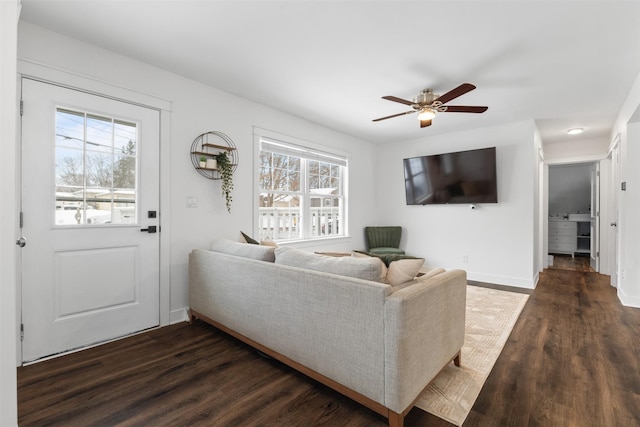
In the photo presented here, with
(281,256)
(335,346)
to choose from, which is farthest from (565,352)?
(281,256)

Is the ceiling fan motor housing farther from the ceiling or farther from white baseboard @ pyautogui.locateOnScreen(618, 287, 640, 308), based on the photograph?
white baseboard @ pyautogui.locateOnScreen(618, 287, 640, 308)

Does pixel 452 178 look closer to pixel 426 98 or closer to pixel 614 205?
pixel 426 98

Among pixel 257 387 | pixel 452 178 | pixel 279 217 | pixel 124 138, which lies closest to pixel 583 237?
pixel 452 178

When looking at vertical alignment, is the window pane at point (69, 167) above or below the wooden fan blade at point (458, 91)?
below

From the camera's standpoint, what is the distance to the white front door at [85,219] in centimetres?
217

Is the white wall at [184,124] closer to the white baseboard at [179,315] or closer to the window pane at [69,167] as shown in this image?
the white baseboard at [179,315]

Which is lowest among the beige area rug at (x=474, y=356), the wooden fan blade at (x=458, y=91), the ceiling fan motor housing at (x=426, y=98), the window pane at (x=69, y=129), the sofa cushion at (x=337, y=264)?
the beige area rug at (x=474, y=356)

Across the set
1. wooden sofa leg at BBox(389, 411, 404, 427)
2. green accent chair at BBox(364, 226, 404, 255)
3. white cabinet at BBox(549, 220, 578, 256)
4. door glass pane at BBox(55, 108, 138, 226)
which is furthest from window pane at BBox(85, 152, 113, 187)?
white cabinet at BBox(549, 220, 578, 256)

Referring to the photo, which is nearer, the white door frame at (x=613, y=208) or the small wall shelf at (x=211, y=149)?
the small wall shelf at (x=211, y=149)

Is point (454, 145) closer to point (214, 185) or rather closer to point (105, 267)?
point (214, 185)

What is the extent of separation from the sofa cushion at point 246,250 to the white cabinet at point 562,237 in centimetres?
823

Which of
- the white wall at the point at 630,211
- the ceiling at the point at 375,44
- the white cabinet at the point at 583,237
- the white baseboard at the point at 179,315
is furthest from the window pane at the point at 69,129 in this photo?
the white cabinet at the point at 583,237

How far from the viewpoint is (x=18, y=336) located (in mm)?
2104

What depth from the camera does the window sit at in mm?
4000
